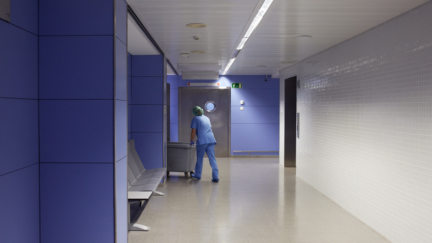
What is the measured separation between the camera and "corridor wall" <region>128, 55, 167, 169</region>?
693 cm

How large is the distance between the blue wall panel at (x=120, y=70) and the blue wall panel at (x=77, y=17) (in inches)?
8.2

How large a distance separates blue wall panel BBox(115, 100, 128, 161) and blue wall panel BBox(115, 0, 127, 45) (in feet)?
2.06

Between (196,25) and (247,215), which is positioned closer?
(196,25)

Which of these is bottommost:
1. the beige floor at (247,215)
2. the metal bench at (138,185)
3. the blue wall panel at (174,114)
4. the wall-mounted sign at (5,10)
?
the beige floor at (247,215)

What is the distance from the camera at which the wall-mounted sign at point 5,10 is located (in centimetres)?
251

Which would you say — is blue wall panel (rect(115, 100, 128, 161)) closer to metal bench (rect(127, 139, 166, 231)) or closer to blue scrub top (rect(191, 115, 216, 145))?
metal bench (rect(127, 139, 166, 231))

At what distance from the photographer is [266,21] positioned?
4465mm

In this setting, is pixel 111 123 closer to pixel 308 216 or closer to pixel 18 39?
pixel 18 39

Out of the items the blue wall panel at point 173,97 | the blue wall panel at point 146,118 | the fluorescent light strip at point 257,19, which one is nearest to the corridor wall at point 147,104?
the blue wall panel at point 146,118

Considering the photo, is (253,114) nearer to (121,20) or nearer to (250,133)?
(250,133)

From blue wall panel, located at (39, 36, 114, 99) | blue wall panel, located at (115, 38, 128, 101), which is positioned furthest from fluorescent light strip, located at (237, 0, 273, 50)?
blue wall panel, located at (39, 36, 114, 99)

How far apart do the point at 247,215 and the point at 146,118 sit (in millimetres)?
2890

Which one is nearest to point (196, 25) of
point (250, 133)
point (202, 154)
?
point (202, 154)

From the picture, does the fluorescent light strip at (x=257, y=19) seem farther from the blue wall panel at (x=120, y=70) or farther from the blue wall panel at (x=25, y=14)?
the blue wall panel at (x=25, y=14)
